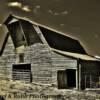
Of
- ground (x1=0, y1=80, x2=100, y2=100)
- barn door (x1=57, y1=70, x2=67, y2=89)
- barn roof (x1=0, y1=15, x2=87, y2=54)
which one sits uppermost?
barn roof (x1=0, y1=15, x2=87, y2=54)

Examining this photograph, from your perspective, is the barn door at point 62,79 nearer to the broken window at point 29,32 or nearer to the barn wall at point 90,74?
the barn wall at point 90,74

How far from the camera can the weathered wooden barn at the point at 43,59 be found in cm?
2706

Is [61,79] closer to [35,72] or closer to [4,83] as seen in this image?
[35,72]

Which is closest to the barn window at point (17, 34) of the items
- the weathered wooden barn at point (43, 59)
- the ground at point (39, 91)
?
the weathered wooden barn at point (43, 59)

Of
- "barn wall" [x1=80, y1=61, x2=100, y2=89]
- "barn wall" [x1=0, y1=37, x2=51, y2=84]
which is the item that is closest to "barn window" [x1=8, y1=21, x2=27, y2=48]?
"barn wall" [x1=0, y1=37, x2=51, y2=84]

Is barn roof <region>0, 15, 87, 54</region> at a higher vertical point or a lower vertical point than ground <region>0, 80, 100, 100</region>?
higher

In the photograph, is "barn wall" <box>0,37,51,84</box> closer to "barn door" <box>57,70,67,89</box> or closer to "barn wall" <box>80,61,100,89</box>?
"barn door" <box>57,70,67,89</box>

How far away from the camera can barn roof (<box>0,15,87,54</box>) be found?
30.7 m

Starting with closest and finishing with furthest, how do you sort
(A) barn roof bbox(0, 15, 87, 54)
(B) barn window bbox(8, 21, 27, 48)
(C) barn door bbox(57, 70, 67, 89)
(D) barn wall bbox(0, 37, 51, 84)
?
(C) barn door bbox(57, 70, 67, 89) < (D) barn wall bbox(0, 37, 51, 84) < (A) barn roof bbox(0, 15, 87, 54) < (B) barn window bbox(8, 21, 27, 48)

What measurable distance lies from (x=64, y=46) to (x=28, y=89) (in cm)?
797

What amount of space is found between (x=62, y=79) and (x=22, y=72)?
4.69 m

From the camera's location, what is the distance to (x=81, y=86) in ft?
87.4

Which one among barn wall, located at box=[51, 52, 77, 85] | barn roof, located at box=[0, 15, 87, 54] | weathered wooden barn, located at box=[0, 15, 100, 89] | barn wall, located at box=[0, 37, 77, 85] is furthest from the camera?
barn roof, located at box=[0, 15, 87, 54]

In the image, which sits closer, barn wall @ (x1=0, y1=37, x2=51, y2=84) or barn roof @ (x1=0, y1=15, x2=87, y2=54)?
barn wall @ (x1=0, y1=37, x2=51, y2=84)
